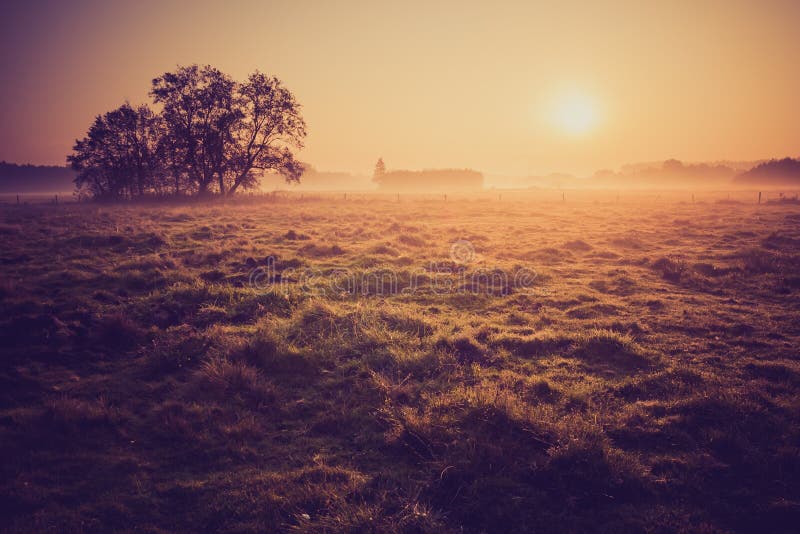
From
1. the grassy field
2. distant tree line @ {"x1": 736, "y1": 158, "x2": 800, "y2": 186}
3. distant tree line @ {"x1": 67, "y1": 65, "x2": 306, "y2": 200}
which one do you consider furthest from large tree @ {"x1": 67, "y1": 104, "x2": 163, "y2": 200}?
distant tree line @ {"x1": 736, "y1": 158, "x2": 800, "y2": 186}

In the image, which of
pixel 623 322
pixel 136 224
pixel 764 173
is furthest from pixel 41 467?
pixel 764 173

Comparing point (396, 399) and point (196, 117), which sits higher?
point (196, 117)

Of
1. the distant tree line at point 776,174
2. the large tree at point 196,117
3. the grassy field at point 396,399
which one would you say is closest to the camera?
the grassy field at point 396,399

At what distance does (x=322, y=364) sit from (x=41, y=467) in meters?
4.08

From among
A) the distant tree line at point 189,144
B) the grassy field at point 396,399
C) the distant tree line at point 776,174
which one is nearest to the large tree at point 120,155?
the distant tree line at point 189,144

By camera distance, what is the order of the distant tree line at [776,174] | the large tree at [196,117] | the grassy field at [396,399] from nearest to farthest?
the grassy field at [396,399]
the large tree at [196,117]
the distant tree line at [776,174]

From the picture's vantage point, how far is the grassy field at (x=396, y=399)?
13.5 ft

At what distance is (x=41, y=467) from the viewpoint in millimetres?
4578

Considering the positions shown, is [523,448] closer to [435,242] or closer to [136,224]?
[435,242]

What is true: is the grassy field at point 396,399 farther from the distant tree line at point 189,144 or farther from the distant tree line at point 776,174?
the distant tree line at point 776,174

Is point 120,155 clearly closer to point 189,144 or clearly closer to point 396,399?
point 189,144

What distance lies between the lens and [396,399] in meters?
6.15

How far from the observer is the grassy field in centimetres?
411

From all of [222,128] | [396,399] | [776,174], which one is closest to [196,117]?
[222,128]
